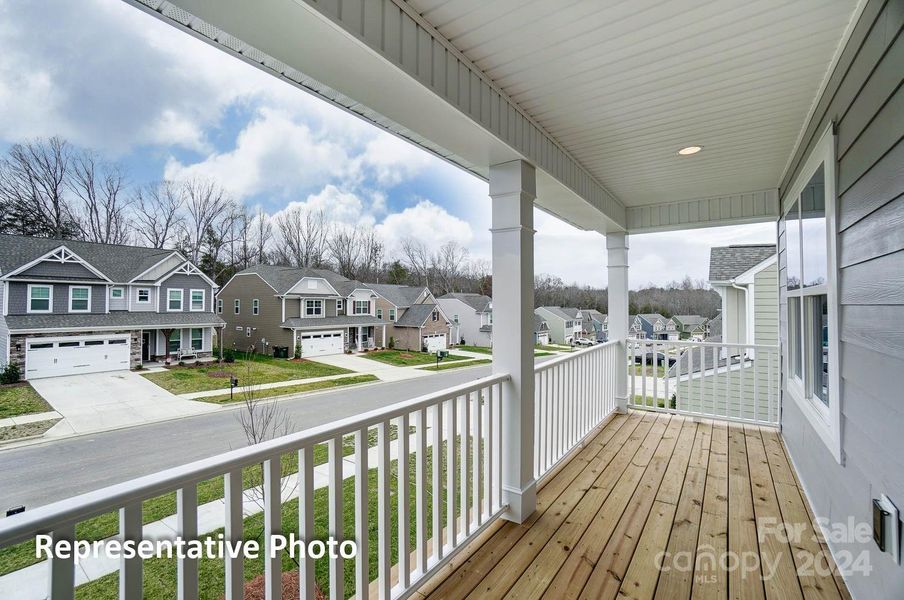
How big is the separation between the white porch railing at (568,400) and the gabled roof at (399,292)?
1.24 metres

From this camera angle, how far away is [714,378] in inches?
173

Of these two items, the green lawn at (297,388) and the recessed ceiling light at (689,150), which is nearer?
the green lawn at (297,388)

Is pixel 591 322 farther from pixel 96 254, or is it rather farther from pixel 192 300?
pixel 96 254

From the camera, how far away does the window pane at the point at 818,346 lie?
227cm

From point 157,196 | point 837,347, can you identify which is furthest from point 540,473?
point 157,196

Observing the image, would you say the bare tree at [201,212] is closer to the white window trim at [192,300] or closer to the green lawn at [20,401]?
the white window trim at [192,300]

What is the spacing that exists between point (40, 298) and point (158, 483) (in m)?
0.56

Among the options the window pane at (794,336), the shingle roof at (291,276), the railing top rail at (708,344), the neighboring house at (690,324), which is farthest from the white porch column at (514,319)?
the railing top rail at (708,344)

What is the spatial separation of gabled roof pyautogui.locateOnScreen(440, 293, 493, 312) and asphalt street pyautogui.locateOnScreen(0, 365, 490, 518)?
3.07ft

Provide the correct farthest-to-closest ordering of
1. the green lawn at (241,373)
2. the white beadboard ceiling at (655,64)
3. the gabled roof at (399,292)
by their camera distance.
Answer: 1. the gabled roof at (399,292)
2. the white beadboard ceiling at (655,64)
3. the green lawn at (241,373)

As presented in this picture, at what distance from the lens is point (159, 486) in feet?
3.11

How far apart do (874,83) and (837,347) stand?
1.08 metres

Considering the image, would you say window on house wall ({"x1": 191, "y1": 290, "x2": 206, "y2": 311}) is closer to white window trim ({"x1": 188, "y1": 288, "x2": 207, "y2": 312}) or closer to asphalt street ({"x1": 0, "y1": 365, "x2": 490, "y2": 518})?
white window trim ({"x1": 188, "y1": 288, "x2": 207, "y2": 312})

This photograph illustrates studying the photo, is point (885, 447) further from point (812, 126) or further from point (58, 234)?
point (58, 234)
